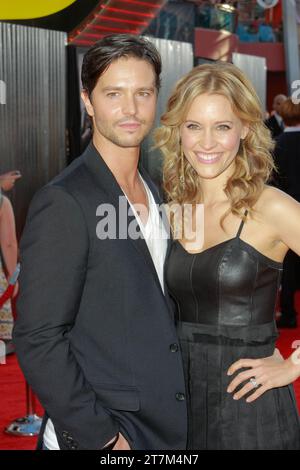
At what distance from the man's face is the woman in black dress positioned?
0.89ft

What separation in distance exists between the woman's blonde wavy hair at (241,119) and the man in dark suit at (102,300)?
0.25m

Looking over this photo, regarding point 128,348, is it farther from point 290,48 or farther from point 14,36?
point 290,48

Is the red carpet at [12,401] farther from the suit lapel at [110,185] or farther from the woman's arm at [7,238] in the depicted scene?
the suit lapel at [110,185]

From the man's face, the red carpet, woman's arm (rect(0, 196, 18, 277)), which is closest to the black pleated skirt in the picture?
the man's face

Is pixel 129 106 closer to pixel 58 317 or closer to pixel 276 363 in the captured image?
pixel 58 317

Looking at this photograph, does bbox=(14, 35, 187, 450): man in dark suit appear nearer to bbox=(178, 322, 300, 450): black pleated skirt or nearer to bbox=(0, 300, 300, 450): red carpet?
bbox=(178, 322, 300, 450): black pleated skirt

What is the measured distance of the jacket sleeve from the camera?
1.76 meters

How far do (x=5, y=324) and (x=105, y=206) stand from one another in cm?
385

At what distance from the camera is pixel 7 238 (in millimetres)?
5480

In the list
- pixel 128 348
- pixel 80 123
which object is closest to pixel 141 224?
pixel 128 348

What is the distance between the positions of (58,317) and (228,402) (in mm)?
603

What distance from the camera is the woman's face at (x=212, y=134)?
7.27 ft

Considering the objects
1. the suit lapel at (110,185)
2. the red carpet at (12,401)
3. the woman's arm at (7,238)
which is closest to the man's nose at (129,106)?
the suit lapel at (110,185)

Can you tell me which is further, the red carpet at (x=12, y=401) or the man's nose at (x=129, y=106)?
the red carpet at (x=12, y=401)
